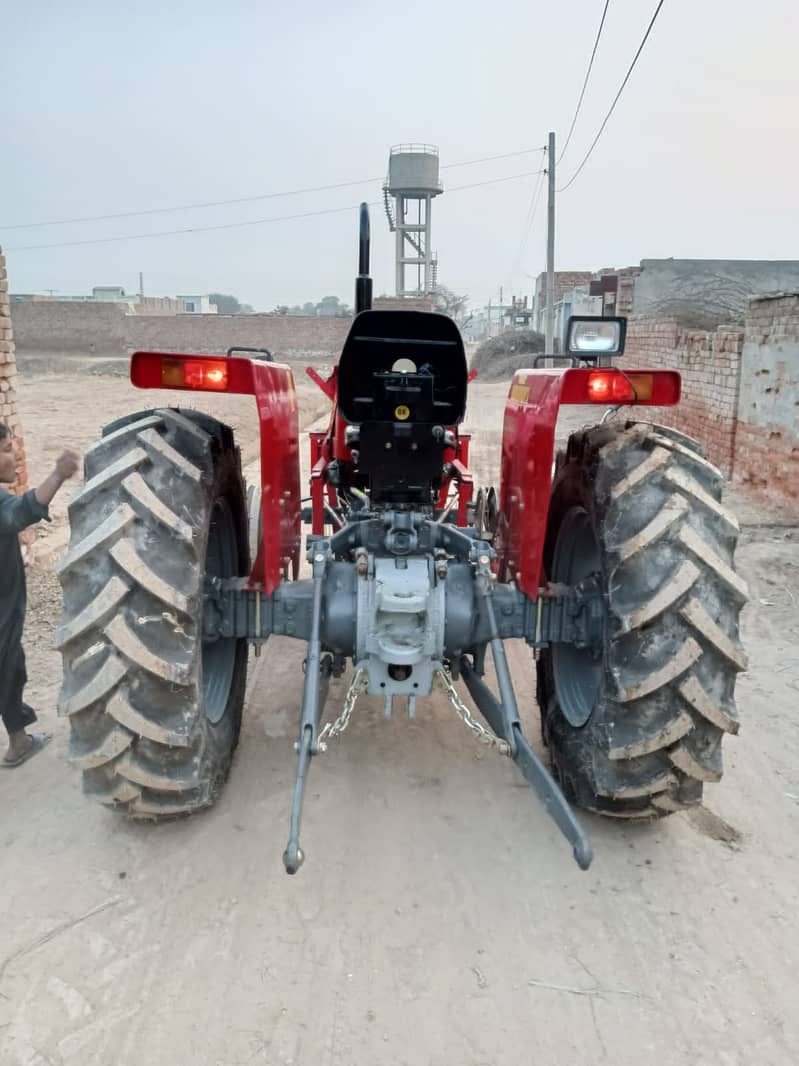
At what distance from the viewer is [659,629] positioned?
2732mm

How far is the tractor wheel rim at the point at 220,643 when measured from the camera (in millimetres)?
3555

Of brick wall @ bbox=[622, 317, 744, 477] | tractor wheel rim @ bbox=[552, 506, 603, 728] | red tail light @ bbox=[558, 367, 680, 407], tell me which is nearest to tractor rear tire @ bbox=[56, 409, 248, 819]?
red tail light @ bbox=[558, 367, 680, 407]

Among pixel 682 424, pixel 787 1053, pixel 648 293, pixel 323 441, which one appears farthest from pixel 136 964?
pixel 648 293

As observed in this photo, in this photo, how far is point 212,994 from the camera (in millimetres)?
2408

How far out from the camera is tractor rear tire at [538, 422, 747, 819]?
272cm

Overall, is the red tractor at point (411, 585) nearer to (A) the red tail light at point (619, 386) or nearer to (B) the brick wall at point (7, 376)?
(A) the red tail light at point (619, 386)

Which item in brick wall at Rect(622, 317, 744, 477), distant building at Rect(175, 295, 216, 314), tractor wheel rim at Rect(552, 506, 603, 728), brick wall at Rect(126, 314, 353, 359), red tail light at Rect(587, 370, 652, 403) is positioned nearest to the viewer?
red tail light at Rect(587, 370, 652, 403)

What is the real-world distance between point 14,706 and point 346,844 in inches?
65.2

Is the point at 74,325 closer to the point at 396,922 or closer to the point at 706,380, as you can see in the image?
the point at 706,380

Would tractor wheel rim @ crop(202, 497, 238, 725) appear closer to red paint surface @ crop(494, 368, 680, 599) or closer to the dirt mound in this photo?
red paint surface @ crop(494, 368, 680, 599)

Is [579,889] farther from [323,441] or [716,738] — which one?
[323,441]

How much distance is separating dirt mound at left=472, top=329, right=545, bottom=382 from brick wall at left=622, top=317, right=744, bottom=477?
17.3 m

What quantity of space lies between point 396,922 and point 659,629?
1.27 m

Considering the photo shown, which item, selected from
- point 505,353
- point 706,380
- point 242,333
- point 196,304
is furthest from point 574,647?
point 196,304
